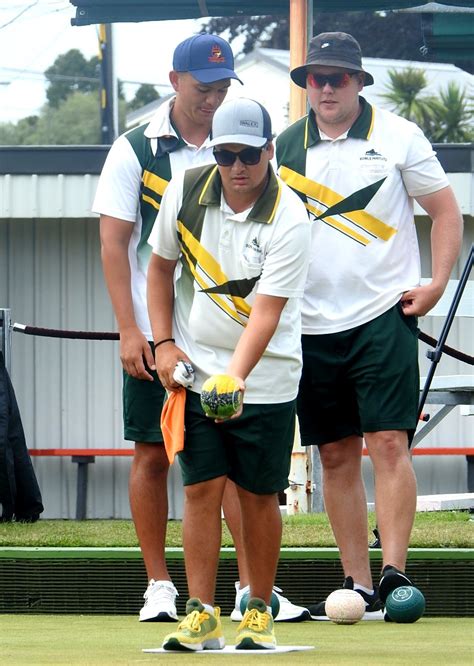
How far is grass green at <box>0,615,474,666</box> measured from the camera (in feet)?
12.7

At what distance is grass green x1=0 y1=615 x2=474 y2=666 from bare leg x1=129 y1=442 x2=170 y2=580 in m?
0.25

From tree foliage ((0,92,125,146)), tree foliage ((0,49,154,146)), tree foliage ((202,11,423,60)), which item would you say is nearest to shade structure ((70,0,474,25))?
tree foliage ((202,11,423,60))

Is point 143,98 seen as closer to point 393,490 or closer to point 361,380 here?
point 361,380

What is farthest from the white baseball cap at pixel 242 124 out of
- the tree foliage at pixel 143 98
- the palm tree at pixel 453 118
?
the tree foliage at pixel 143 98

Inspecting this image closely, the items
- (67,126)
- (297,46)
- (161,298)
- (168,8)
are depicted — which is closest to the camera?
(161,298)

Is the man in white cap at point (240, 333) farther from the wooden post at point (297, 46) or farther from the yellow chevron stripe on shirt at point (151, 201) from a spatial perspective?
the wooden post at point (297, 46)

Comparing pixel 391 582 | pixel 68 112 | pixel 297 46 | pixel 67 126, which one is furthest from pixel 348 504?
pixel 67 126

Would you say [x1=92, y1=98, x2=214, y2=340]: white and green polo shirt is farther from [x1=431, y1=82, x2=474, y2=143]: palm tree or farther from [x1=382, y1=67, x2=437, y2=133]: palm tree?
[x1=382, y1=67, x2=437, y2=133]: palm tree

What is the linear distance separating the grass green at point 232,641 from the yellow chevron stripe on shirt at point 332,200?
4.44ft

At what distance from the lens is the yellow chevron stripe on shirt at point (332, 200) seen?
5324 mm

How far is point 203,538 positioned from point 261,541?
18 cm

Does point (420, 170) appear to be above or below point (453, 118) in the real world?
below

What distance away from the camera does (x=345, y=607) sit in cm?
502

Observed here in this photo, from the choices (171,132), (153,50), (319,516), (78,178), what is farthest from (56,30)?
(171,132)
